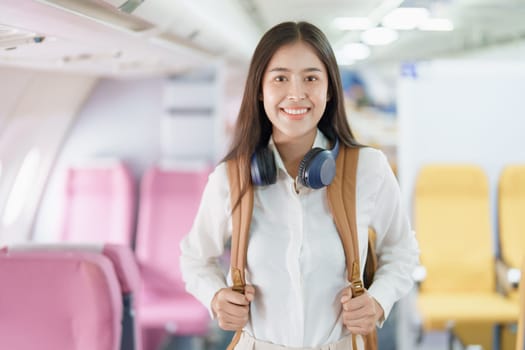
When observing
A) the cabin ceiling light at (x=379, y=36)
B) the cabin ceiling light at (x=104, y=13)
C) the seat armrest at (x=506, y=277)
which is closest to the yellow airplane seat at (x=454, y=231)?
the seat armrest at (x=506, y=277)

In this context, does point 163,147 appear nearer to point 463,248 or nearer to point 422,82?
point 422,82

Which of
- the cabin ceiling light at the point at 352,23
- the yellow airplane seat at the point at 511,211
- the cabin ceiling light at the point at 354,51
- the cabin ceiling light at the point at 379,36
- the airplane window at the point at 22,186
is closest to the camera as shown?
the airplane window at the point at 22,186

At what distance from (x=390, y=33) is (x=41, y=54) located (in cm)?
397

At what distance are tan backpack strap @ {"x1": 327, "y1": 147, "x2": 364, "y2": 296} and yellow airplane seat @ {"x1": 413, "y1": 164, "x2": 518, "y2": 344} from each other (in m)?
2.69

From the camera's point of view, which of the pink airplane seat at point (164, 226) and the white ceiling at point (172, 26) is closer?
the white ceiling at point (172, 26)

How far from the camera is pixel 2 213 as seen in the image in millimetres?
3469

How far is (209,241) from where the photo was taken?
5.66 feet

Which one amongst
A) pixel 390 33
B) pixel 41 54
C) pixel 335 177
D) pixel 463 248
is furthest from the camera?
pixel 390 33

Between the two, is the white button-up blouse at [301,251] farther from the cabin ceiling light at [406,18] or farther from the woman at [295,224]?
the cabin ceiling light at [406,18]

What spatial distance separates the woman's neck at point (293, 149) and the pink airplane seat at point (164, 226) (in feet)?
9.12

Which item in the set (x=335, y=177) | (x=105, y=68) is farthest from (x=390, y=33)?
(x=335, y=177)

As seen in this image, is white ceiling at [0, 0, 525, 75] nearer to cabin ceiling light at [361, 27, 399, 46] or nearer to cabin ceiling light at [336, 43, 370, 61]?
cabin ceiling light at [361, 27, 399, 46]

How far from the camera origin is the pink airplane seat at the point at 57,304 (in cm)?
181

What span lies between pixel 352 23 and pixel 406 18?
94 centimetres
